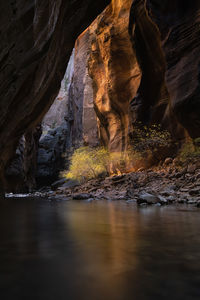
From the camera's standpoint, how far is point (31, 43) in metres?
6.94

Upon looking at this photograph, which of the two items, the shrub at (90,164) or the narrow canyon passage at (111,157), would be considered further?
the shrub at (90,164)

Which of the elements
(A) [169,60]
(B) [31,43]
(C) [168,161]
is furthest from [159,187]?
(B) [31,43]

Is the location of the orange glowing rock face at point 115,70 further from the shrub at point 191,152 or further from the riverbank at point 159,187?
the shrub at point 191,152

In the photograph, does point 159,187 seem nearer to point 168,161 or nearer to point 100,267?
point 168,161

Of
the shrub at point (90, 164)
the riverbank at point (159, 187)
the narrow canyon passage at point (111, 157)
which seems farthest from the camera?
the shrub at point (90, 164)

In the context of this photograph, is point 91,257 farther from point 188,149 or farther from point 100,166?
point 100,166

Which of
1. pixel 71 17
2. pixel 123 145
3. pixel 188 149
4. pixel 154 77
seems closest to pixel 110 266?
pixel 71 17

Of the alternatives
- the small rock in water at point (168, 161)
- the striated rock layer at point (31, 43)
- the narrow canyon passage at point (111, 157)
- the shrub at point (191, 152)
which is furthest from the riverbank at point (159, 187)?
the striated rock layer at point (31, 43)

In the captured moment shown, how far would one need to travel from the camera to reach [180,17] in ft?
53.4

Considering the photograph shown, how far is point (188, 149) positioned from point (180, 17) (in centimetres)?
1013

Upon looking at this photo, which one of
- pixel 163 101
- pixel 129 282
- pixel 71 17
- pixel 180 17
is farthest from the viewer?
pixel 163 101

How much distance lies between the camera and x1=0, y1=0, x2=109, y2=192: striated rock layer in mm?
5395

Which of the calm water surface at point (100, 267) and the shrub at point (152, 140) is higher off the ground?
the shrub at point (152, 140)

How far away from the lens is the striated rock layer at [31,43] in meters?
5.39
